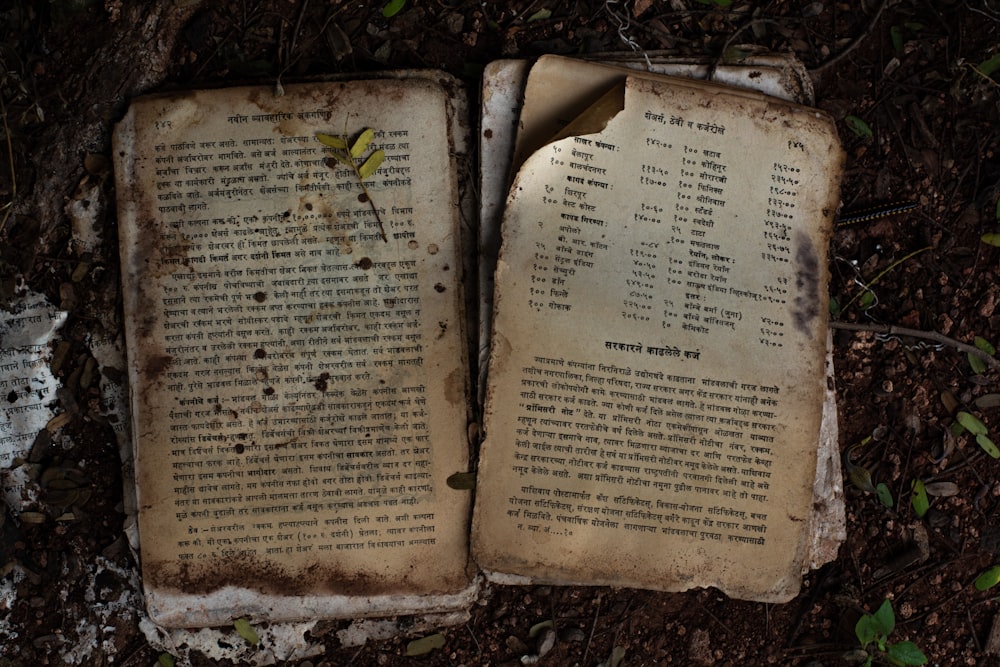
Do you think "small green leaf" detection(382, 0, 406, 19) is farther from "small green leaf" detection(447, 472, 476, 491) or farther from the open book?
"small green leaf" detection(447, 472, 476, 491)

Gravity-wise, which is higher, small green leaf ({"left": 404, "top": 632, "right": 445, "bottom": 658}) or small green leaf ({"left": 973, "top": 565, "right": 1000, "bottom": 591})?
small green leaf ({"left": 973, "top": 565, "right": 1000, "bottom": 591})

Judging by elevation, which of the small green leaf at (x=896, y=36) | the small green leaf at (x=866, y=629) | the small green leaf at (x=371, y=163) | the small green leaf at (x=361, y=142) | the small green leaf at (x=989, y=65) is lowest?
the small green leaf at (x=866, y=629)

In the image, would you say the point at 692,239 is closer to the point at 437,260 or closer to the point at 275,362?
the point at 437,260

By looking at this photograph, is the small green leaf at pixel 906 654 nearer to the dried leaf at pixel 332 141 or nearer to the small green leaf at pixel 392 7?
the dried leaf at pixel 332 141

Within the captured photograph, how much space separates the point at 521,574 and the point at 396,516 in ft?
0.70

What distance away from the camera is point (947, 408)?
1219 millimetres

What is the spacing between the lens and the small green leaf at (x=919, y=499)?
1213mm

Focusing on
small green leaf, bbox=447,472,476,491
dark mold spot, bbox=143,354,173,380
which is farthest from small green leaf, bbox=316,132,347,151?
small green leaf, bbox=447,472,476,491

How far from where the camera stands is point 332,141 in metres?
1.13

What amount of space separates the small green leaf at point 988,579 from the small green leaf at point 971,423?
22 centimetres

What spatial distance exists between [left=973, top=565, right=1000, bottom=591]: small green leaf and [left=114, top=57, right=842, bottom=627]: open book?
375 millimetres

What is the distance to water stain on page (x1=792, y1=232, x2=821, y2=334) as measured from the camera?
45.6 inches

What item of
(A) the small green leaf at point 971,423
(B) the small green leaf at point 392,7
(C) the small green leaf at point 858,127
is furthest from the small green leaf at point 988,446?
(B) the small green leaf at point 392,7

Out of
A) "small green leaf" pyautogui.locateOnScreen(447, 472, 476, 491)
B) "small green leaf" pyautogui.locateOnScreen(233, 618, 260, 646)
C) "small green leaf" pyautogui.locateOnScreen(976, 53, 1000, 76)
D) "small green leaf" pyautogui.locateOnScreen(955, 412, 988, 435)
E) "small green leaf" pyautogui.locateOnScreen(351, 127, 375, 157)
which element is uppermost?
"small green leaf" pyautogui.locateOnScreen(976, 53, 1000, 76)
